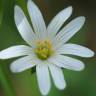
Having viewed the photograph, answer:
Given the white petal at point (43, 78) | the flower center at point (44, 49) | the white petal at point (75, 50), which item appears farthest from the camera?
the flower center at point (44, 49)

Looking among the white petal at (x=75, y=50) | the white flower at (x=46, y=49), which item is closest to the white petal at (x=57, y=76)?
the white flower at (x=46, y=49)

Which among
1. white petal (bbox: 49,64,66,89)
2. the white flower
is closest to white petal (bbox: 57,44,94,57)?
the white flower

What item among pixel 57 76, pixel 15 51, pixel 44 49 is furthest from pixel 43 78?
pixel 44 49

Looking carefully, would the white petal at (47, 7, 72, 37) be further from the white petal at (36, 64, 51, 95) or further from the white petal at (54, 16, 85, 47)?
the white petal at (36, 64, 51, 95)

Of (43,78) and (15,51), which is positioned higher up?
(15,51)

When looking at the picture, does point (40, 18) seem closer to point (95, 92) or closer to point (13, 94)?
point (13, 94)

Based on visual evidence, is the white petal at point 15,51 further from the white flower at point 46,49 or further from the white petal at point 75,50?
the white petal at point 75,50

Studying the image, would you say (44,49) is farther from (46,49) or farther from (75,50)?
(75,50)
